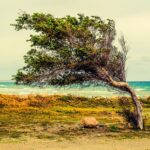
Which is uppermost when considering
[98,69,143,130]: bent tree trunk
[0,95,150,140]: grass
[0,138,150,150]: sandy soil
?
[98,69,143,130]: bent tree trunk

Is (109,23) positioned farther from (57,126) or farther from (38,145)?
(38,145)

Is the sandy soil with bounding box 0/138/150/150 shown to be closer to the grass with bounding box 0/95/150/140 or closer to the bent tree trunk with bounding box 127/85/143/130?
the grass with bounding box 0/95/150/140

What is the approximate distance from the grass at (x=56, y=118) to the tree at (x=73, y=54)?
118 inches

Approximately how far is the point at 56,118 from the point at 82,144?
1582cm

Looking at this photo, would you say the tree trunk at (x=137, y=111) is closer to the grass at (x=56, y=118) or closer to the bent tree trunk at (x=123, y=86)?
the bent tree trunk at (x=123, y=86)

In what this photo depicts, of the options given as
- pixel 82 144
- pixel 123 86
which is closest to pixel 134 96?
pixel 123 86

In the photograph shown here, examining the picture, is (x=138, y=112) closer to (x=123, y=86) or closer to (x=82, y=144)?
(x=123, y=86)

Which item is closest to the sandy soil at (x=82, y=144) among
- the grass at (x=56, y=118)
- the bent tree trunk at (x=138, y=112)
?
the grass at (x=56, y=118)

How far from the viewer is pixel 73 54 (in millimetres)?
31859

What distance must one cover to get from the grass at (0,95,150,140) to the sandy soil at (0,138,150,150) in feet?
6.90

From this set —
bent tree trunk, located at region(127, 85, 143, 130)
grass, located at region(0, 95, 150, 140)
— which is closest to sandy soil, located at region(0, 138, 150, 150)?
grass, located at region(0, 95, 150, 140)

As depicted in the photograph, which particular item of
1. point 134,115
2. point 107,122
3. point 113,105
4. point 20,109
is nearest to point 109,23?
point 134,115

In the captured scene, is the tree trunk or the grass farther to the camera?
the tree trunk

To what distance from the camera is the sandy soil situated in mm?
24078
